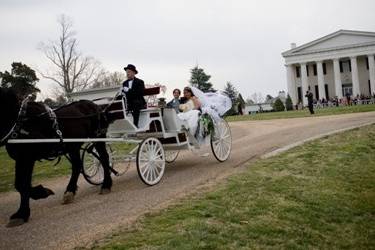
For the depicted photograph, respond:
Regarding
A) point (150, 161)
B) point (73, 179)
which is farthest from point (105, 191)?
point (150, 161)

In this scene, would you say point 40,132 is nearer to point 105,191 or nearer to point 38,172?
point 105,191

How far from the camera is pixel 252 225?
22.2ft

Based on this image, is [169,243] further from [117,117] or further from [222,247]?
[117,117]

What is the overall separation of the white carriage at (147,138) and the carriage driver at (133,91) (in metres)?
0.13

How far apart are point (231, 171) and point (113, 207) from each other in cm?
357

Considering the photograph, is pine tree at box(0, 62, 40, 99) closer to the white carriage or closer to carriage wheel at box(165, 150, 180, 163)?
carriage wheel at box(165, 150, 180, 163)

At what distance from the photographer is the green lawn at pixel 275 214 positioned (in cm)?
615

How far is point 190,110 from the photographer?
468 inches

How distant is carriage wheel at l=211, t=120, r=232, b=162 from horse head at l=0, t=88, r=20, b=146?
5574 mm

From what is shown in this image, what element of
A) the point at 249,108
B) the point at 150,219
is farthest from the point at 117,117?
the point at 249,108

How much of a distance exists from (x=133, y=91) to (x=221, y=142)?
10.4 feet

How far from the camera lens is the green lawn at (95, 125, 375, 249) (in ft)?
20.2

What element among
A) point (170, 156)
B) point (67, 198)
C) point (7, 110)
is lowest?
point (67, 198)

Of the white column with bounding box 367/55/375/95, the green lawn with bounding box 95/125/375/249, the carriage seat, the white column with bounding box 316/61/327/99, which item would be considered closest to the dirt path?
the green lawn with bounding box 95/125/375/249
